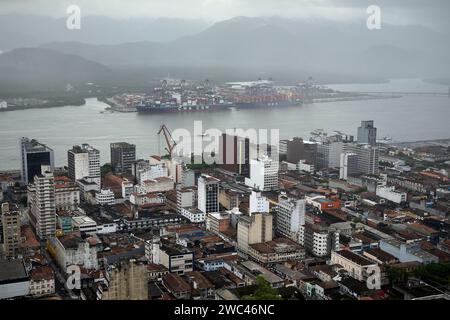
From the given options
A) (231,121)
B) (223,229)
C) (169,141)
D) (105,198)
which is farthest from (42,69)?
(231,121)

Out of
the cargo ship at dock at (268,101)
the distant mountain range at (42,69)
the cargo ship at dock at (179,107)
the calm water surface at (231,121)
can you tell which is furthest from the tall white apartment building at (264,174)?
the cargo ship at dock at (268,101)

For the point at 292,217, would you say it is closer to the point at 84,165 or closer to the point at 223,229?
the point at 223,229

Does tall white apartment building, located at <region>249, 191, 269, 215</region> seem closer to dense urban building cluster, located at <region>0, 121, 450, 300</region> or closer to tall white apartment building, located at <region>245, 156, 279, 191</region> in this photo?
dense urban building cluster, located at <region>0, 121, 450, 300</region>

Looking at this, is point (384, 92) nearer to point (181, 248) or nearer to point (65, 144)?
point (65, 144)

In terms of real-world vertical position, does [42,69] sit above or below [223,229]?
above

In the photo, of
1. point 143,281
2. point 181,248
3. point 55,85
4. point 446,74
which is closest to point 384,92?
point 446,74

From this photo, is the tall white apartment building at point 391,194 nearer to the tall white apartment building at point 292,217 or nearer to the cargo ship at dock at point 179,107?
the tall white apartment building at point 292,217

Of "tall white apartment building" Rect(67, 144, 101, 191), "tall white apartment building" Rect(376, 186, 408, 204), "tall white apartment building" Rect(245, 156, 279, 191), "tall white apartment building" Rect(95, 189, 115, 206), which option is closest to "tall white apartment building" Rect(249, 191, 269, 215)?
"tall white apartment building" Rect(245, 156, 279, 191)

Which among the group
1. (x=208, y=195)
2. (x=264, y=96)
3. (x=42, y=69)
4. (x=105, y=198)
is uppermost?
(x=42, y=69)

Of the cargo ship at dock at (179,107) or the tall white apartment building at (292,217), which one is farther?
the cargo ship at dock at (179,107)
